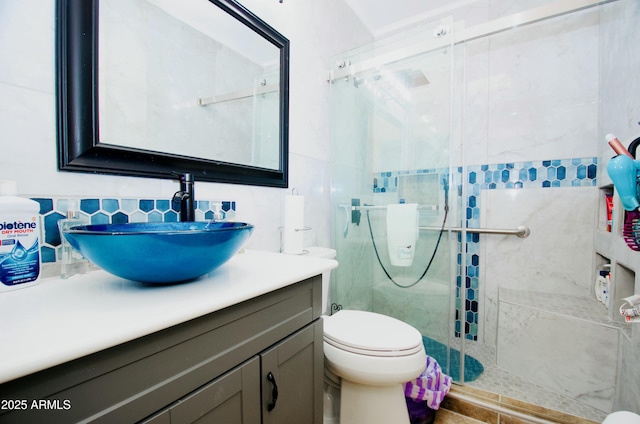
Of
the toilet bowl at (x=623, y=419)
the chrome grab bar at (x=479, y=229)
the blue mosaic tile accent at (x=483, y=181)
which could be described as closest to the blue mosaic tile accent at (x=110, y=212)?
the chrome grab bar at (x=479, y=229)

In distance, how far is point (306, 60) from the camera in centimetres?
164

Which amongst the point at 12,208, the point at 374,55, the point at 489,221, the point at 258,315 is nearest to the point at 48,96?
the point at 12,208

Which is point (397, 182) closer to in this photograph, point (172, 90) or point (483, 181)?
point (483, 181)

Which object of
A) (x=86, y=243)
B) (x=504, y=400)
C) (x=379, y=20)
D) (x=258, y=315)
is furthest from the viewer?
(x=379, y=20)

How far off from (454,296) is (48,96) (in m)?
1.80

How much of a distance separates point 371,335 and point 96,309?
3.12 feet

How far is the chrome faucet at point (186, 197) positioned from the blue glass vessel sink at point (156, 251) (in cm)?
30

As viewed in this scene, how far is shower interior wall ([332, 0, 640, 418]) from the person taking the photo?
147 cm

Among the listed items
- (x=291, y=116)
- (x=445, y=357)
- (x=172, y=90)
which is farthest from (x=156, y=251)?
(x=445, y=357)

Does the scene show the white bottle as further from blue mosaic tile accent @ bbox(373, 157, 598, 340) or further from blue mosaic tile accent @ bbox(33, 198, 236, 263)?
blue mosaic tile accent @ bbox(373, 157, 598, 340)

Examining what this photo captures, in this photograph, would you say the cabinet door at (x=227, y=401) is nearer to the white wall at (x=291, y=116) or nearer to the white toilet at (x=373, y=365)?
the white toilet at (x=373, y=365)

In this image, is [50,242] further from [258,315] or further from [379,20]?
[379,20]

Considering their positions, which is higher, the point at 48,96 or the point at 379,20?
the point at 379,20

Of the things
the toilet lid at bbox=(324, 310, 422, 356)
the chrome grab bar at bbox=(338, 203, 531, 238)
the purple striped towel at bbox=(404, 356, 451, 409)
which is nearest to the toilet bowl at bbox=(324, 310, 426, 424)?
the toilet lid at bbox=(324, 310, 422, 356)
